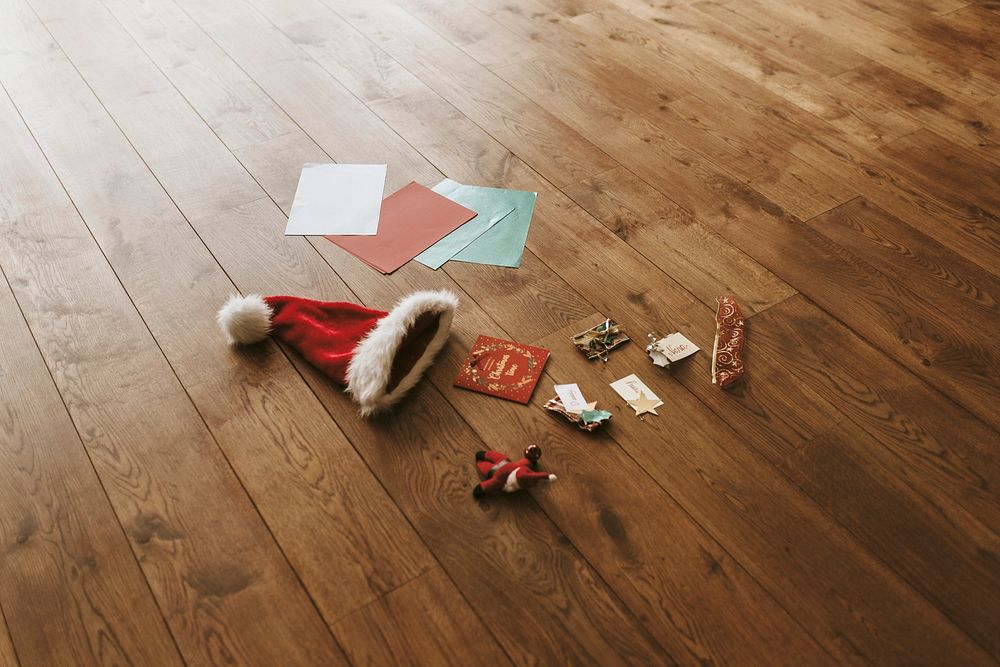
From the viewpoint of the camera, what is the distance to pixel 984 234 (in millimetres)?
2047

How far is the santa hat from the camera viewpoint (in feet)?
5.37

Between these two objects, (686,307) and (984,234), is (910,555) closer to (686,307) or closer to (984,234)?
(686,307)

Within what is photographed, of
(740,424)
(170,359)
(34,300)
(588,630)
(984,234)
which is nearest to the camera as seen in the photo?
(588,630)

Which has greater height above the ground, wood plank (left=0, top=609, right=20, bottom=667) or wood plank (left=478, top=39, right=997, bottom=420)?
wood plank (left=478, top=39, right=997, bottom=420)

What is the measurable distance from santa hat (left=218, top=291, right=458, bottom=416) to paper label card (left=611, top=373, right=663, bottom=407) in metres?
0.36

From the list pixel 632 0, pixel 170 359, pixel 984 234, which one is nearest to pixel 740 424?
pixel 984 234

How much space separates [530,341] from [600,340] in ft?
0.47

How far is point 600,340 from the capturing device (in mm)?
1783

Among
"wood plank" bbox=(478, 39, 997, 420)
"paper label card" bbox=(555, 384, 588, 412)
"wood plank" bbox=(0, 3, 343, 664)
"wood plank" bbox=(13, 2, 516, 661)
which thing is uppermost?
"wood plank" bbox=(478, 39, 997, 420)

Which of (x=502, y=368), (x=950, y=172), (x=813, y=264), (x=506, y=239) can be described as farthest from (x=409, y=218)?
(x=950, y=172)

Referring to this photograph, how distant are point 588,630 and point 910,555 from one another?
556 mm

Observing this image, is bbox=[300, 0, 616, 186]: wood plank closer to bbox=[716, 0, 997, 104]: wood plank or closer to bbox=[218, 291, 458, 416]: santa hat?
bbox=[218, 291, 458, 416]: santa hat

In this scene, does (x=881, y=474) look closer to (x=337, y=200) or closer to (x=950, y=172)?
(x=950, y=172)

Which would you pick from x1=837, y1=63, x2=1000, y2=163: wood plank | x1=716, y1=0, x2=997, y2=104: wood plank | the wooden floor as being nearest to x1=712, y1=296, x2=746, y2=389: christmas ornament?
the wooden floor
